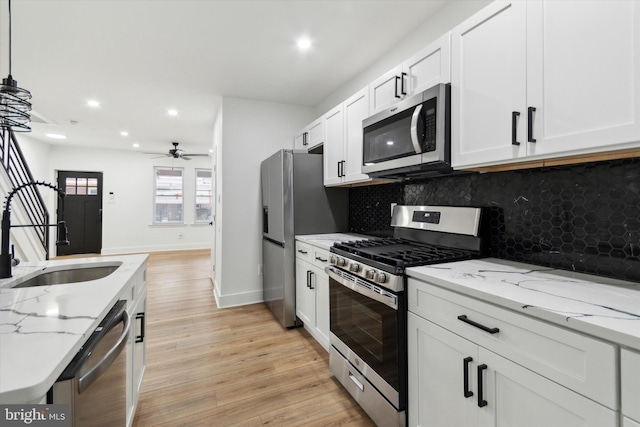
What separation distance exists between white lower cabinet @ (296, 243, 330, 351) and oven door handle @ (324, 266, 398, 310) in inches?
11.1

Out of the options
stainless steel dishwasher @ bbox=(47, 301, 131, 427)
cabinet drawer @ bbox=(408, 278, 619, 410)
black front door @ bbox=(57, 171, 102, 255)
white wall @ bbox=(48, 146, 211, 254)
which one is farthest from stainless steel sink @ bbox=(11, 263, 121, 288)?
black front door @ bbox=(57, 171, 102, 255)

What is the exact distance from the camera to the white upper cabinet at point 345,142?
7.80ft

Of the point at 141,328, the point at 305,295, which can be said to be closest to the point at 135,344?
the point at 141,328

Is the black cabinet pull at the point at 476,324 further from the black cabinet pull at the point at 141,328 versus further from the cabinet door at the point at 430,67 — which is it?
the black cabinet pull at the point at 141,328

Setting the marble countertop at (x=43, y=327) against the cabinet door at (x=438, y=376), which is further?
the cabinet door at (x=438, y=376)

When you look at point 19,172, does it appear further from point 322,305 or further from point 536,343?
point 536,343

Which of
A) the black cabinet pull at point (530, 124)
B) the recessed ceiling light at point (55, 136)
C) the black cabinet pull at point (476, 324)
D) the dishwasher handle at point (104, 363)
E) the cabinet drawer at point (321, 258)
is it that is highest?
the recessed ceiling light at point (55, 136)

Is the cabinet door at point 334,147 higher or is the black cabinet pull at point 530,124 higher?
the cabinet door at point 334,147

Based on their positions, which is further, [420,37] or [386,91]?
[420,37]

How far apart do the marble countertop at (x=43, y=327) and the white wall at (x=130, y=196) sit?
Answer: 6.81 metres

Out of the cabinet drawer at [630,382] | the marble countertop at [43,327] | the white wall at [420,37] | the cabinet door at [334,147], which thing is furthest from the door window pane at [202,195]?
the cabinet drawer at [630,382]

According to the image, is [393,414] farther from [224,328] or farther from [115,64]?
[115,64]

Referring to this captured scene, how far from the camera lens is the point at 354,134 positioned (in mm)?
2459

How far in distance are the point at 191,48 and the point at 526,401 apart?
3.21m
